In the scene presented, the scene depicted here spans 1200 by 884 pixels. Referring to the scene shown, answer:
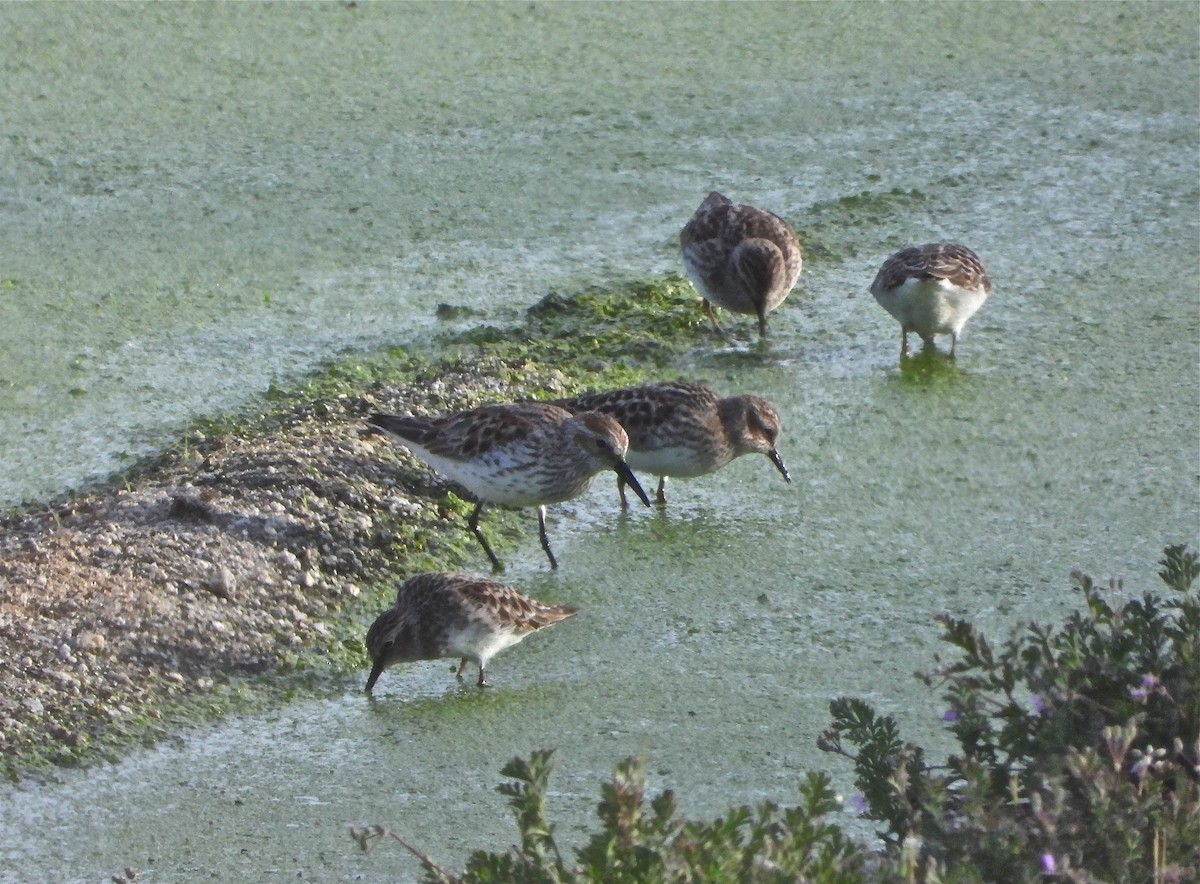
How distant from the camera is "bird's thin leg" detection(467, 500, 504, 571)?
5.72m

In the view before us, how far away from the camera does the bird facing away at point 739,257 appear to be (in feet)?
23.2

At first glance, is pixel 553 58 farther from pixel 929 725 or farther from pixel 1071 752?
pixel 1071 752

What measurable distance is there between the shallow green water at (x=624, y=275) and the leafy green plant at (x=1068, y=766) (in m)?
1.32

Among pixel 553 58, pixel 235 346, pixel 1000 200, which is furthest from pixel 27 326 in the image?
pixel 1000 200

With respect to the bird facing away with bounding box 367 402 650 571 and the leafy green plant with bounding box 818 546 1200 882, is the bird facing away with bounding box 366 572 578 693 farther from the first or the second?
the leafy green plant with bounding box 818 546 1200 882

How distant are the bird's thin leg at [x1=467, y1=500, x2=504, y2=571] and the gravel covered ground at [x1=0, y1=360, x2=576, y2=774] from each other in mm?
76

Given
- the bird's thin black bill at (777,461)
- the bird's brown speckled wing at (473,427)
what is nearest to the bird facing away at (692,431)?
the bird's thin black bill at (777,461)

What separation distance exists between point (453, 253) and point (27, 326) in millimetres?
1705

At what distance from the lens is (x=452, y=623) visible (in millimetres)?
4836

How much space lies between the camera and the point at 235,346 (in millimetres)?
7113

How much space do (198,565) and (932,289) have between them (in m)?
2.77

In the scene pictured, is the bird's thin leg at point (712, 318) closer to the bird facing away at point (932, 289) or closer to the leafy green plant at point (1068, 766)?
the bird facing away at point (932, 289)

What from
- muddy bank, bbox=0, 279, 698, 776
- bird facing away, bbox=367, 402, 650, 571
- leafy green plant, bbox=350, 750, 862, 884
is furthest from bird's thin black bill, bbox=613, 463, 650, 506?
leafy green plant, bbox=350, 750, 862, 884

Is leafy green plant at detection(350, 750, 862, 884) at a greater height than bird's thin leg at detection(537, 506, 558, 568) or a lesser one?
greater
